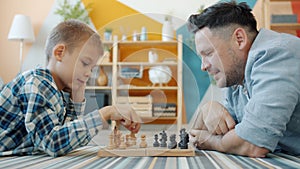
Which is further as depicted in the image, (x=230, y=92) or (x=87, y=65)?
(x=230, y=92)

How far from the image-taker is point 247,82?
3.09ft

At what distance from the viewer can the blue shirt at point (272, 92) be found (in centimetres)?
82

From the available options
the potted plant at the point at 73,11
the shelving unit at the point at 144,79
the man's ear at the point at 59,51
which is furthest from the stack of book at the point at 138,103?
the potted plant at the point at 73,11

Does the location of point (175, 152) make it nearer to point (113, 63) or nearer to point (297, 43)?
point (113, 63)

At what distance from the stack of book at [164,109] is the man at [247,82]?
2.7 inches

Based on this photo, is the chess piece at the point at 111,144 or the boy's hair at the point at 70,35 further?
the boy's hair at the point at 70,35

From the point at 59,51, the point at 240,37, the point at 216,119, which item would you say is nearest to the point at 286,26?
the point at 240,37

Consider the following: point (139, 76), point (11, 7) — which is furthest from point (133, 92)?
point (11, 7)

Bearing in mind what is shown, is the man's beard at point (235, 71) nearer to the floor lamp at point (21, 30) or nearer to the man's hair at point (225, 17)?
the man's hair at point (225, 17)

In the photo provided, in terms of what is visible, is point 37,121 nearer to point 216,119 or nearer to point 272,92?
point 216,119

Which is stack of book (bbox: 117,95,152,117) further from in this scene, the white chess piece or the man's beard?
the man's beard

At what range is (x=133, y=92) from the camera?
0.95 m

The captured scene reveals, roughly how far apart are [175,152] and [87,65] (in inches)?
11.7

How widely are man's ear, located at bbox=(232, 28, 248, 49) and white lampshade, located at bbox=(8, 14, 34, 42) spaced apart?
8.32 ft
